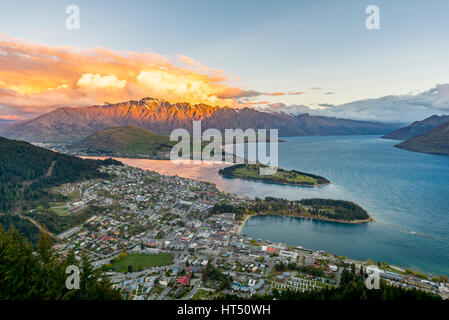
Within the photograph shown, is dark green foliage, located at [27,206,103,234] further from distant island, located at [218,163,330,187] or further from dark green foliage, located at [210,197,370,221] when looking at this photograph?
distant island, located at [218,163,330,187]

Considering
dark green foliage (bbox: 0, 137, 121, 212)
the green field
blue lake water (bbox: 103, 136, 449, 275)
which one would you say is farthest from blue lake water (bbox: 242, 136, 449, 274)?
dark green foliage (bbox: 0, 137, 121, 212)

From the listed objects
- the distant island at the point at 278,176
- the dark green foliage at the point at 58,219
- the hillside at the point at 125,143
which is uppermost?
the hillside at the point at 125,143

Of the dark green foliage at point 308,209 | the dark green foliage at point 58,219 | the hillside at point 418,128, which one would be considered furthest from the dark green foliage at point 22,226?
the hillside at point 418,128

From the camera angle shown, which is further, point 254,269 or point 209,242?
point 209,242

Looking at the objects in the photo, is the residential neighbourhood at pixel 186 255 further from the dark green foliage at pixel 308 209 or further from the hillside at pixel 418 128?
the hillside at pixel 418 128
